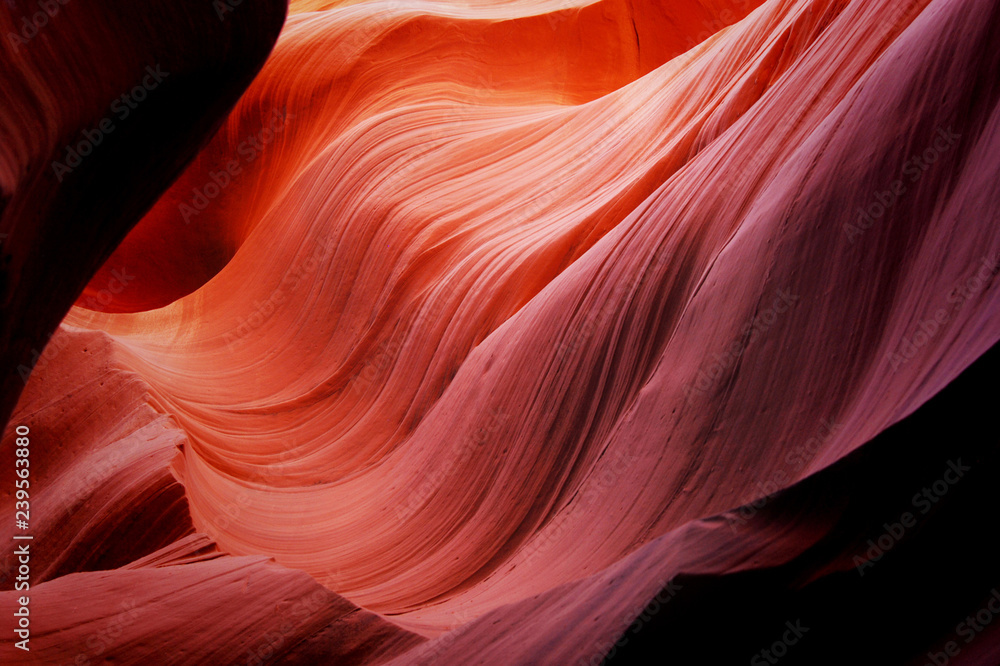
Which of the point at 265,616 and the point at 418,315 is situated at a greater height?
the point at 418,315

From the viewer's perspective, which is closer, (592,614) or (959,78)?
(592,614)

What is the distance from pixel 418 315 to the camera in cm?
347

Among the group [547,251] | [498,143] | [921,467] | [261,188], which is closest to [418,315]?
[547,251]

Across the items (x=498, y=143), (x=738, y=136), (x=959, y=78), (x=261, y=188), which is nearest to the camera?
(x=959, y=78)

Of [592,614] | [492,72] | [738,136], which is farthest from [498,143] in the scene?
[592,614]

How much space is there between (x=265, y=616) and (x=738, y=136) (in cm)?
196

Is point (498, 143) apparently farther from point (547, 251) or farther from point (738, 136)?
point (738, 136)

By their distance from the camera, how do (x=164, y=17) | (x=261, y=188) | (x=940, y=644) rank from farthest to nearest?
(x=261, y=188), (x=164, y=17), (x=940, y=644)

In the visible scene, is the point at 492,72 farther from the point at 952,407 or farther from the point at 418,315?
the point at 952,407

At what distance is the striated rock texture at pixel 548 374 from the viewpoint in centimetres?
139

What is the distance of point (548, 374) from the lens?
2.47 m

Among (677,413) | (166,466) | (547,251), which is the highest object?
(547,251)

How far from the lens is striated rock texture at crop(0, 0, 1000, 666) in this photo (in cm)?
139

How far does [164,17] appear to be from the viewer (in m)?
1.46
